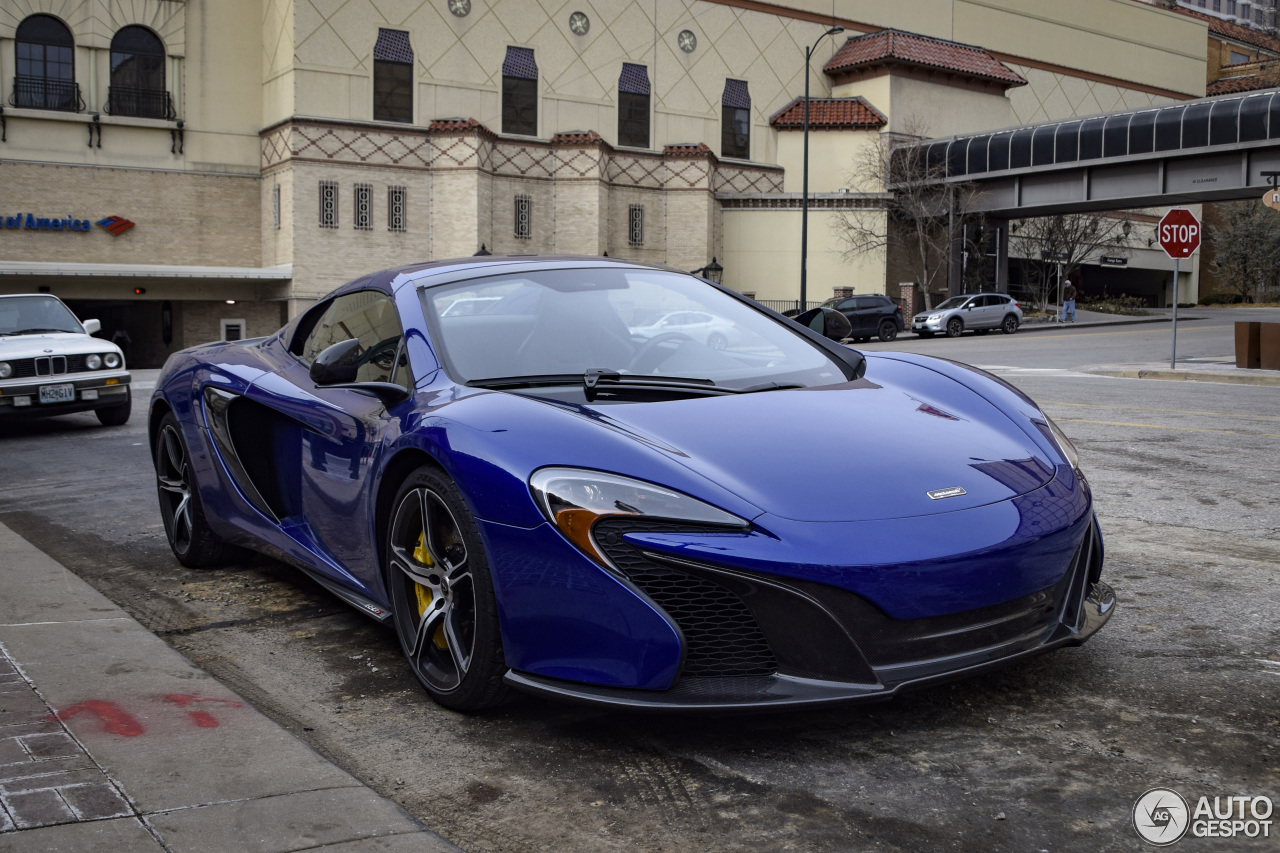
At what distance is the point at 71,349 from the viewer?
1248 centimetres

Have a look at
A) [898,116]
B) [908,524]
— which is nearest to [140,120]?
[898,116]

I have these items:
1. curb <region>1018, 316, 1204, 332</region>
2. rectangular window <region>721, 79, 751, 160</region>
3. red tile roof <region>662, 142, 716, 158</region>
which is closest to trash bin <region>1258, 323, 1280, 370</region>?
curb <region>1018, 316, 1204, 332</region>

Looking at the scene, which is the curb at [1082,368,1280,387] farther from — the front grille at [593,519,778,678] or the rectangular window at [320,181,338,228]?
the rectangular window at [320,181,338,228]

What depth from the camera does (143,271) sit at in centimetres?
4119

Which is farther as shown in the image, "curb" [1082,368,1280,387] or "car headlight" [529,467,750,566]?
"curb" [1082,368,1280,387]

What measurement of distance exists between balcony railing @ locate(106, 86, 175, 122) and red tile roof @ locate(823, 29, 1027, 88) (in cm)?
2846

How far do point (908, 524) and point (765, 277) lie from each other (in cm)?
4794

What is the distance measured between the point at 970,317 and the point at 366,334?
38571 millimetres

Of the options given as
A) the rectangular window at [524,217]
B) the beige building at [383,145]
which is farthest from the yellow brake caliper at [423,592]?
the rectangular window at [524,217]

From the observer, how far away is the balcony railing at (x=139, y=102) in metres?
41.1

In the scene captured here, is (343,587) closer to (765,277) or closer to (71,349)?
(71,349)

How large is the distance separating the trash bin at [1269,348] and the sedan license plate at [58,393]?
19.1 m

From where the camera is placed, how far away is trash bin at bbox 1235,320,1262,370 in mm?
21094

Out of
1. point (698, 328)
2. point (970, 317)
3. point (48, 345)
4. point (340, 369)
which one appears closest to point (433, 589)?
point (340, 369)
